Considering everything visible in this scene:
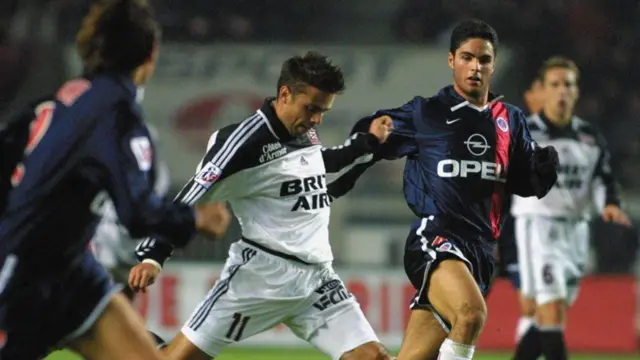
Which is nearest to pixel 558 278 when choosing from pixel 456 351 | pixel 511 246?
pixel 511 246

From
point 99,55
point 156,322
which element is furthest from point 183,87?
point 99,55

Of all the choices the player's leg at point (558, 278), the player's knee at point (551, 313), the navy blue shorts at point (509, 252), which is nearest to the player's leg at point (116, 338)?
the player's leg at point (558, 278)

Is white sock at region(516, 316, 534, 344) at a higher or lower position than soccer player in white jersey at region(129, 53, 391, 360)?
lower

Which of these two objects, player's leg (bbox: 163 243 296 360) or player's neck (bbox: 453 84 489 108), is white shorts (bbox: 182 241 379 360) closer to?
player's leg (bbox: 163 243 296 360)

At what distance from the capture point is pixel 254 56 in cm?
1583

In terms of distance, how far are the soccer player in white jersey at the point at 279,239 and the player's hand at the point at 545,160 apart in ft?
3.71

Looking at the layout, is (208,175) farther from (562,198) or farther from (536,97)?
(536,97)

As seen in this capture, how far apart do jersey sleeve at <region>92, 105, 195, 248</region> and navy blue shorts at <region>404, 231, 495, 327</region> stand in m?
2.05

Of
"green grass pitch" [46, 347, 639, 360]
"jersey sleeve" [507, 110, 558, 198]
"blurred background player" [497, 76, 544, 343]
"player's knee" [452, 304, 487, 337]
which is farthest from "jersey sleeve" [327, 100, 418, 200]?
"green grass pitch" [46, 347, 639, 360]

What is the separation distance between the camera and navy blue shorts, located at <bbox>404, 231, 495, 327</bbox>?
6.02 m

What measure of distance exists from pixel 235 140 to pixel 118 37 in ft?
5.53

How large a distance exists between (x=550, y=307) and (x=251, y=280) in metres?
3.39

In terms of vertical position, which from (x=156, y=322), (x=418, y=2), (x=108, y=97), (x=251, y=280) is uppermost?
(x=418, y=2)

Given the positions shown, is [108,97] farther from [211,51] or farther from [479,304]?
[211,51]
